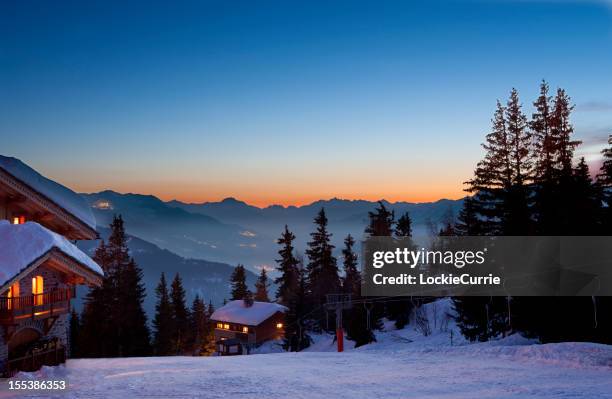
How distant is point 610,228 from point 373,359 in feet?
45.3

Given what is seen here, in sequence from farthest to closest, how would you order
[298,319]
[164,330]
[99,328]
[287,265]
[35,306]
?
[287,265] → [164,330] → [99,328] → [298,319] → [35,306]

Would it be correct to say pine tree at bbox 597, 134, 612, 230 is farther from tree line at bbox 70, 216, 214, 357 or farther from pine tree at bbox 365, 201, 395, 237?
tree line at bbox 70, 216, 214, 357

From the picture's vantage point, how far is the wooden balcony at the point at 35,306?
18.8 m

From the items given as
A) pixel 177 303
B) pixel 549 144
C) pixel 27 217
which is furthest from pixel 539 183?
pixel 177 303

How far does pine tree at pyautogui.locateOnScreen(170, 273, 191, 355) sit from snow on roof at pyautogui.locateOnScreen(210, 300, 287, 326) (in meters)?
6.58

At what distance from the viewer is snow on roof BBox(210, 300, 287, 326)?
74.1 m

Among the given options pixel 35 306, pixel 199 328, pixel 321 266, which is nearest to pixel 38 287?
pixel 35 306

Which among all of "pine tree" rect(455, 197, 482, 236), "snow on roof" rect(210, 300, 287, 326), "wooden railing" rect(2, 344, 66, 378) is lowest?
"snow on roof" rect(210, 300, 287, 326)

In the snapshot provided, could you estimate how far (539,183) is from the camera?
4075cm

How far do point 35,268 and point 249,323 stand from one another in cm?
5640

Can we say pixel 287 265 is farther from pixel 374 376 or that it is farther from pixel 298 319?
pixel 374 376

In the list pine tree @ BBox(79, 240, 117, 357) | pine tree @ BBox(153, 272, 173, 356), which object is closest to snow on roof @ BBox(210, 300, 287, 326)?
pine tree @ BBox(153, 272, 173, 356)

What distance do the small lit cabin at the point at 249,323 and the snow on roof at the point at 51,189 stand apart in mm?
49340

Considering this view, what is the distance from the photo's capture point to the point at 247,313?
75.9 m
